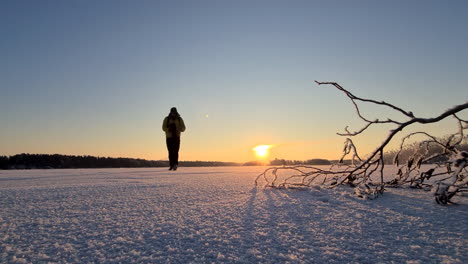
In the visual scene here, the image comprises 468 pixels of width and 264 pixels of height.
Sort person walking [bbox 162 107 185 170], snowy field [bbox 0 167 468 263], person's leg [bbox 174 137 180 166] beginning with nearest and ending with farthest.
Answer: snowy field [bbox 0 167 468 263], person's leg [bbox 174 137 180 166], person walking [bbox 162 107 185 170]

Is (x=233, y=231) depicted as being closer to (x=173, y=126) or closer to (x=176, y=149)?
(x=176, y=149)

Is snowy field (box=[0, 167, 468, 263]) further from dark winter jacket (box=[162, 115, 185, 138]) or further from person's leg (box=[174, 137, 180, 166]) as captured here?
dark winter jacket (box=[162, 115, 185, 138])

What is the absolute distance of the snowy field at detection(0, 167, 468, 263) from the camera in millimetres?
817

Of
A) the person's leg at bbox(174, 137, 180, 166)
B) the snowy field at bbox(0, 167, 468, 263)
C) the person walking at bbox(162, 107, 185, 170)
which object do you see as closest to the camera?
the snowy field at bbox(0, 167, 468, 263)

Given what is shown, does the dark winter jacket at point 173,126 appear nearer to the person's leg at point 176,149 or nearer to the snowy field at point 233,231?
the person's leg at point 176,149

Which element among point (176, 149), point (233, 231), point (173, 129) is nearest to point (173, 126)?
point (173, 129)

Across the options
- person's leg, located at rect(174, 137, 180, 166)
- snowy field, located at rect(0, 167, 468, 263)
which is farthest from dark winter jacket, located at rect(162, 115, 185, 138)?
snowy field, located at rect(0, 167, 468, 263)

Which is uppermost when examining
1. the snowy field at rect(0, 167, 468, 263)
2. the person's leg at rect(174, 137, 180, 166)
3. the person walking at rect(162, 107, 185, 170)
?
the person walking at rect(162, 107, 185, 170)

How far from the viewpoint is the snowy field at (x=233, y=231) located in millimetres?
817

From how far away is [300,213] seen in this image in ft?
4.52

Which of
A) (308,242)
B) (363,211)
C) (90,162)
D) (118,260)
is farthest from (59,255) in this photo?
(90,162)

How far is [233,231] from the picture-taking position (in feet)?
3.48

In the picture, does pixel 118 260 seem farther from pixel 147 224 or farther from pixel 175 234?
pixel 147 224

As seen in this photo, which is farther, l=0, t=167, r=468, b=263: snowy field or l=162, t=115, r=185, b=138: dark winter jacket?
l=162, t=115, r=185, b=138: dark winter jacket
